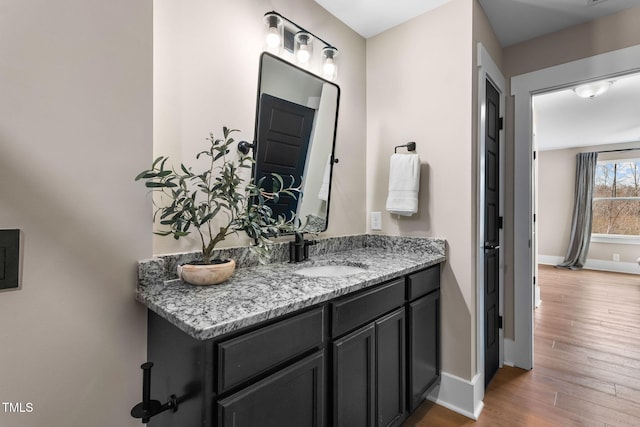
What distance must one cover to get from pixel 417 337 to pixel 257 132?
138 centimetres

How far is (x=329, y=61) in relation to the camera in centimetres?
186

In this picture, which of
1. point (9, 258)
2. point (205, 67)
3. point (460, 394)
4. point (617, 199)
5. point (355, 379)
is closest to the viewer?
point (9, 258)

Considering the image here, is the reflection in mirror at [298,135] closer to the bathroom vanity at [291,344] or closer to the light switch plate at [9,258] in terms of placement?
the bathroom vanity at [291,344]

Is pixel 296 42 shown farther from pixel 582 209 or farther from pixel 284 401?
pixel 582 209

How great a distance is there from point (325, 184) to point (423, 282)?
33.0 inches

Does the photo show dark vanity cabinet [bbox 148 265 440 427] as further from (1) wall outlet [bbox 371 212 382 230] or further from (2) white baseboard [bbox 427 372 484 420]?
(1) wall outlet [bbox 371 212 382 230]

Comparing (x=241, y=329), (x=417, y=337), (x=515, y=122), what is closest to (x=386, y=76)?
(x=515, y=122)

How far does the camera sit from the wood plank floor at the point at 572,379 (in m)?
1.71

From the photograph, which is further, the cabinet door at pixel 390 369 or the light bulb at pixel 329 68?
the light bulb at pixel 329 68

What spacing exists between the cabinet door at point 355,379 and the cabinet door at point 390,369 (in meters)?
0.05

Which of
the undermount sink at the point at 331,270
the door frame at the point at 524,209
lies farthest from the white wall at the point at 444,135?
the door frame at the point at 524,209

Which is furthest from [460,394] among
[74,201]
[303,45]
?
[303,45]

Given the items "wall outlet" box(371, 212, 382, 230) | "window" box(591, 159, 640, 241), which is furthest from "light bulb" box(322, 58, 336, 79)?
"window" box(591, 159, 640, 241)

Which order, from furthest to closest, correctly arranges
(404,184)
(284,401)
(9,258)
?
(404,184) → (284,401) → (9,258)
